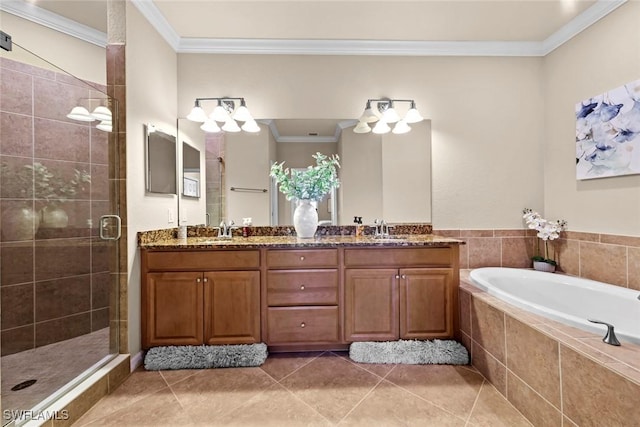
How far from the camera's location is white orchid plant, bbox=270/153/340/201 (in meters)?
2.40

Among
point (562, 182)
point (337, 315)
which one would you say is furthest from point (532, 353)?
point (562, 182)

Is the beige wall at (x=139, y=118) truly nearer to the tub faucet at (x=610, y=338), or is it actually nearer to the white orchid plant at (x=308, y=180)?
the white orchid plant at (x=308, y=180)

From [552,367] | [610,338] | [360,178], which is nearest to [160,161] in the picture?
[360,178]

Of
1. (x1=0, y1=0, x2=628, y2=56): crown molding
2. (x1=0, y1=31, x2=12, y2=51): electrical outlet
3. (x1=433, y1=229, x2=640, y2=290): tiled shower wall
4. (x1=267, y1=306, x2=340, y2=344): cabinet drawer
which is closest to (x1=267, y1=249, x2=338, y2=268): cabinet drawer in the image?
(x1=267, y1=306, x2=340, y2=344): cabinet drawer

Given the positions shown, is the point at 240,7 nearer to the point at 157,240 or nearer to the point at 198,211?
the point at 198,211

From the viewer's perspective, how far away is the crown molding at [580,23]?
2029 millimetres

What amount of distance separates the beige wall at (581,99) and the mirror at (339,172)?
3.62 ft

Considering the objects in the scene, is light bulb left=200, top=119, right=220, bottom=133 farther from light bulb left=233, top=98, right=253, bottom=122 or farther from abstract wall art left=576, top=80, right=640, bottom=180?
abstract wall art left=576, top=80, right=640, bottom=180

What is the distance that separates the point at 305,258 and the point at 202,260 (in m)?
0.73

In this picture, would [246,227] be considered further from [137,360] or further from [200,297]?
[137,360]

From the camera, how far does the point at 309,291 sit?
2.03 m

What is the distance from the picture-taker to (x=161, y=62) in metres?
2.29

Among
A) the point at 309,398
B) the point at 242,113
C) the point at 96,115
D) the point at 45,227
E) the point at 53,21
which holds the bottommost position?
the point at 309,398

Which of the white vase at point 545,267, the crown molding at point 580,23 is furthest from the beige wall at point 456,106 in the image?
the white vase at point 545,267
